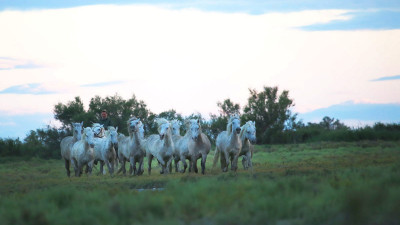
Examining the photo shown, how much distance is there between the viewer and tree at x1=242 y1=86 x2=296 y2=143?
56781 millimetres

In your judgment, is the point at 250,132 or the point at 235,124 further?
the point at 250,132

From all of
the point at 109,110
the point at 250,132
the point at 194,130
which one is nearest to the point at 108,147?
the point at 194,130

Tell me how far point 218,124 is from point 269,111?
550 cm

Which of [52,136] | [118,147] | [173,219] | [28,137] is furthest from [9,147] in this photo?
[173,219]

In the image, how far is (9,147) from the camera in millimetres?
44906

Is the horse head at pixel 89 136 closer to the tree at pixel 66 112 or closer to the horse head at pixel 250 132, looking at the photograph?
the horse head at pixel 250 132

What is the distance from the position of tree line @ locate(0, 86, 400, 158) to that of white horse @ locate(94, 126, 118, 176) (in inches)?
836

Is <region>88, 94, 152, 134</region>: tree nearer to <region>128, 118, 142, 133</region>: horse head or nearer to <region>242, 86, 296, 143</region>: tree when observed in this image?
<region>242, 86, 296, 143</region>: tree

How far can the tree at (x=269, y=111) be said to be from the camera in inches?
2235

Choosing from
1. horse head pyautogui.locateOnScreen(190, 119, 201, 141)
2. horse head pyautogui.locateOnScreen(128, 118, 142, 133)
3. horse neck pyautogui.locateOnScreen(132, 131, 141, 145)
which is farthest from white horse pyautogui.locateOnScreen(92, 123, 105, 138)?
horse head pyautogui.locateOnScreen(190, 119, 201, 141)

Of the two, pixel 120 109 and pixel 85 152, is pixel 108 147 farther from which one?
pixel 120 109

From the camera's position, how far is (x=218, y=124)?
181 ft

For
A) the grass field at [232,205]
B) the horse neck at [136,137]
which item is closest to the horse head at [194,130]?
the horse neck at [136,137]

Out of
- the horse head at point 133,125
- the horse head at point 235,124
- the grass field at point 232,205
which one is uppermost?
the horse head at point 133,125
